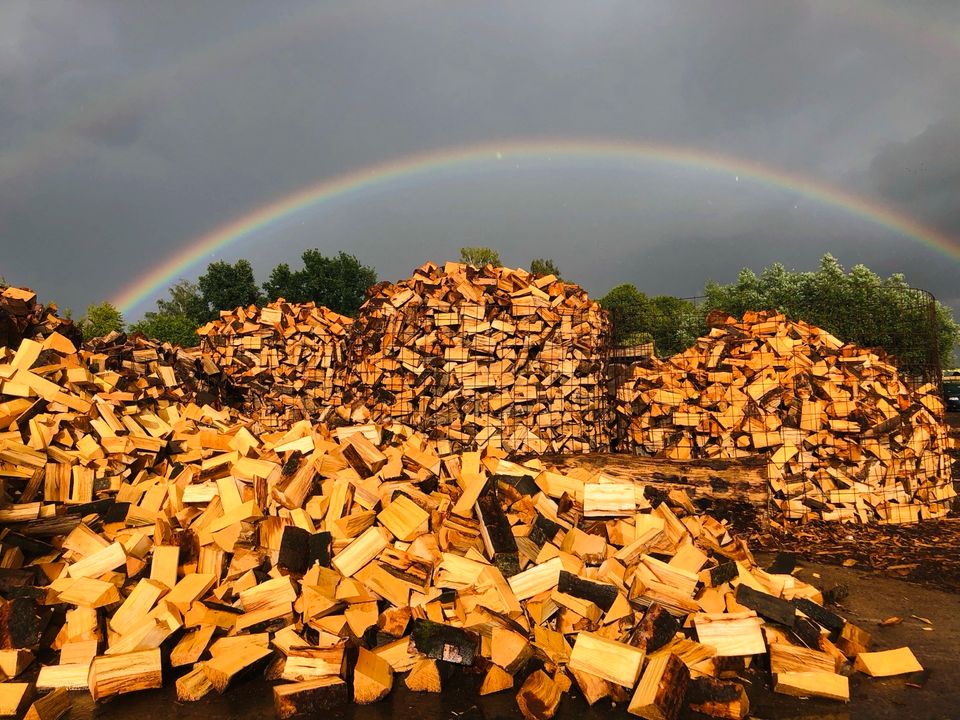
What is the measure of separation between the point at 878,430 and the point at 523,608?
581 centimetres

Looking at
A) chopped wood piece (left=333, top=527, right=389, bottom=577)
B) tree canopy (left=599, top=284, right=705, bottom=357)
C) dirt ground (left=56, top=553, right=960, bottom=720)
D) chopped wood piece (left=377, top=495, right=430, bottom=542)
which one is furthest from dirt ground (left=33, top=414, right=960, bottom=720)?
tree canopy (left=599, top=284, right=705, bottom=357)

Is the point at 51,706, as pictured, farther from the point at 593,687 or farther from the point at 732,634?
the point at 732,634

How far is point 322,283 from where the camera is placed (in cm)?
4262

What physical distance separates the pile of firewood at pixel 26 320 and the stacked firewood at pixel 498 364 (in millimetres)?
4559

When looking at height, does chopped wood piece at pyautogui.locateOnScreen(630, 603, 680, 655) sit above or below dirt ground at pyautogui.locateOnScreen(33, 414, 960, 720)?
above

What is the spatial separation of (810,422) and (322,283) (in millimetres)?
39356

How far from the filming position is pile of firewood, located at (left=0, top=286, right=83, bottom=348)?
24.4ft

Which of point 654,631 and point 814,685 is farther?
point 654,631

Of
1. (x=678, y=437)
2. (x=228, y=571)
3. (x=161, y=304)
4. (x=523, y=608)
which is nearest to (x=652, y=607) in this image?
(x=523, y=608)

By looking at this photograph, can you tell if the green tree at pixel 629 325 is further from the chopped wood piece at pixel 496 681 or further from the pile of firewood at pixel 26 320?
the pile of firewood at pixel 26 320

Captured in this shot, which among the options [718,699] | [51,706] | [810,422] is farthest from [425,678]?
[810,422]

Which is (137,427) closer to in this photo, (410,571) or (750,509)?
(410,571)

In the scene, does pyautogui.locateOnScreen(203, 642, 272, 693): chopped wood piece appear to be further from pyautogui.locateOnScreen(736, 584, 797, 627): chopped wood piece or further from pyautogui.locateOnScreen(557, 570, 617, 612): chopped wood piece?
pyautogui.locateOnScreen(736, 584, 797, 627): chopped wood piece

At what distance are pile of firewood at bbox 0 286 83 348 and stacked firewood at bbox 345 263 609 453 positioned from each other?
179 inches
